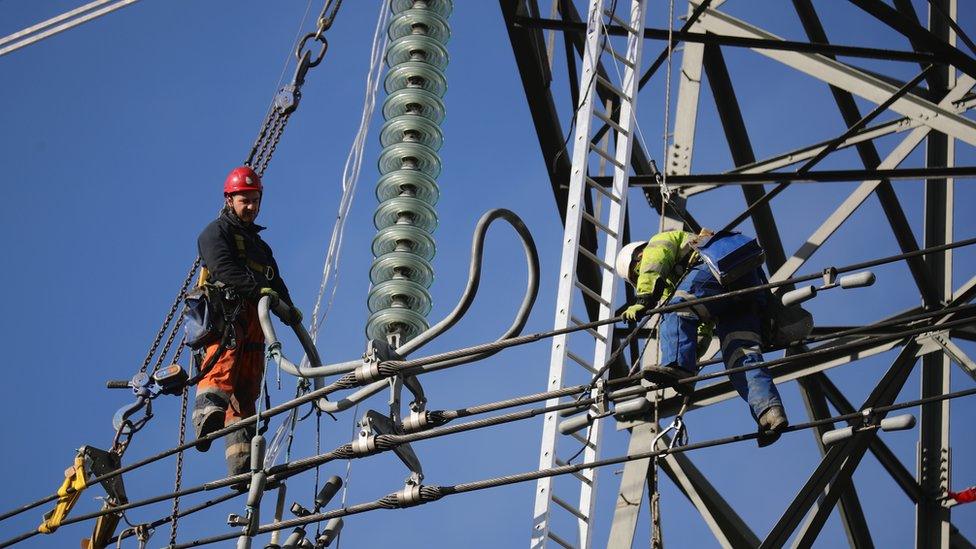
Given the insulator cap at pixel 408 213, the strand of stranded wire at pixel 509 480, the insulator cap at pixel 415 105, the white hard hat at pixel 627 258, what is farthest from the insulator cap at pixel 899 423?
the insulator cap at pixel 415 105

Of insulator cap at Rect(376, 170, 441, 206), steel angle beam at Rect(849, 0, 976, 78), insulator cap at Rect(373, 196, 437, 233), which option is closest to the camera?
insulator cap at Rect(373, 196, 437, 233)

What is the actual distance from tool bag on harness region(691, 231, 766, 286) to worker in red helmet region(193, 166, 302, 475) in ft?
9.54

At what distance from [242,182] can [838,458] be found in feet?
17.3

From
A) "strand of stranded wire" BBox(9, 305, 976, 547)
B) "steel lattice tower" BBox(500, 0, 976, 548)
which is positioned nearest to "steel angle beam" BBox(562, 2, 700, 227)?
"steel lattice tower" BBox(500, 0, 976, 548)

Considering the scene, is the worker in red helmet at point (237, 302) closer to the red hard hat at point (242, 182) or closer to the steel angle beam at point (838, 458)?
the red hard hat at point (242, 182)

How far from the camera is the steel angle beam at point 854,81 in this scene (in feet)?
44.9

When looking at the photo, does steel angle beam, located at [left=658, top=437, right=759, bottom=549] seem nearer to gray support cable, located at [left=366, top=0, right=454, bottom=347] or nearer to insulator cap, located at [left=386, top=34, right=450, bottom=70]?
gray support cable, located at [left=366, top=0, right=454, bottom=347]

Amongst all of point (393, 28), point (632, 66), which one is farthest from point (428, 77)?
point (632, 66)

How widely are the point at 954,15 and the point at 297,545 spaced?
794cm

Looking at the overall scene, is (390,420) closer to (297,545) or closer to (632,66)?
(297,545)

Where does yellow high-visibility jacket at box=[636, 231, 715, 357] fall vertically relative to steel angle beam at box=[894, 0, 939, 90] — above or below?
below

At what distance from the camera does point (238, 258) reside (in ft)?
39.1

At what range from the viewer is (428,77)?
44.0ft

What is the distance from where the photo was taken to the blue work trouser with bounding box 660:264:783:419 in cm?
1039
